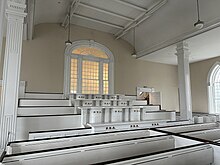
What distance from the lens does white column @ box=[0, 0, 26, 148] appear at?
313 cm

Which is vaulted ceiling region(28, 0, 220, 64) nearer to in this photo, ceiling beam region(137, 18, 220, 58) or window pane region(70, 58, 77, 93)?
ceiling beam region(137, 18, 220, 58)

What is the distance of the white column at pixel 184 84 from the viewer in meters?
5.86

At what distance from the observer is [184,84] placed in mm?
5980

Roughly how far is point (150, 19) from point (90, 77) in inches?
139

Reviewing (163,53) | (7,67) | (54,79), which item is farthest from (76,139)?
(163,53)

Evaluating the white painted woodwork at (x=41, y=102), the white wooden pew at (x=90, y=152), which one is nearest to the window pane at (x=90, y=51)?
the white painted woodwork at (x=41, y=102)

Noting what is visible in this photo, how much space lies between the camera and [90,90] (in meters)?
7.54

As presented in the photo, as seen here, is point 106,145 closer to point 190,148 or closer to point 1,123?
point 190,148

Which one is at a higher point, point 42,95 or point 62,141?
point 42,95

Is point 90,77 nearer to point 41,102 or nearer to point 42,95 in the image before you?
point 42,95

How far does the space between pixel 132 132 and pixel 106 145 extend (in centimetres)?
80

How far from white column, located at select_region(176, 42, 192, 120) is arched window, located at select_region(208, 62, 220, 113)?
125 inches

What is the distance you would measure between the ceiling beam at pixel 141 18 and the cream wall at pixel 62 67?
2.39 feet

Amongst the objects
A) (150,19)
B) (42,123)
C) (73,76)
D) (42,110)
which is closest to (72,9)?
(73,76)
